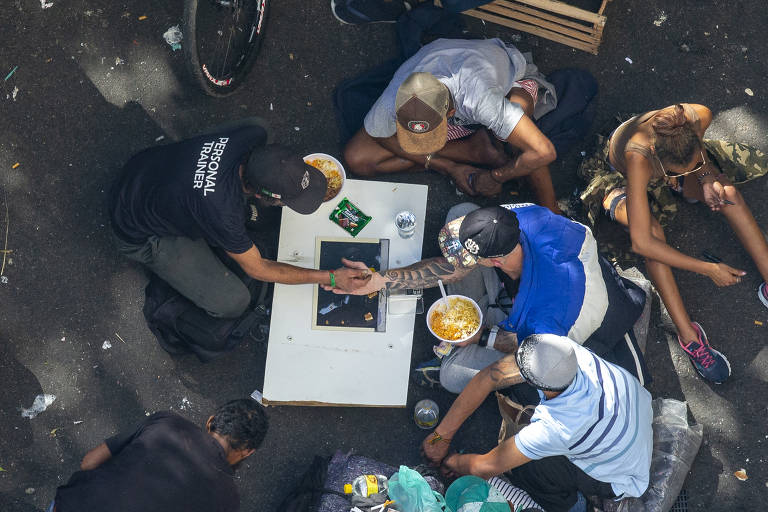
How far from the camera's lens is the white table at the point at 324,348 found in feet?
14.3

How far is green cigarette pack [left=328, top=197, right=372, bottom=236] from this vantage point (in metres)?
4.39

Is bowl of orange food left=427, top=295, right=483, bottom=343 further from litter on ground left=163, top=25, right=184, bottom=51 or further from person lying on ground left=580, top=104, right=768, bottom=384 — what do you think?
litter on ground left=163, top=25, right=184, bottom=51

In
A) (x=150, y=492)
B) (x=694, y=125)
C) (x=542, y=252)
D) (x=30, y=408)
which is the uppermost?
(x=694, y=125)

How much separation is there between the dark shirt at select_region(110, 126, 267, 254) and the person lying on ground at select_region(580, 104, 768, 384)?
236cm

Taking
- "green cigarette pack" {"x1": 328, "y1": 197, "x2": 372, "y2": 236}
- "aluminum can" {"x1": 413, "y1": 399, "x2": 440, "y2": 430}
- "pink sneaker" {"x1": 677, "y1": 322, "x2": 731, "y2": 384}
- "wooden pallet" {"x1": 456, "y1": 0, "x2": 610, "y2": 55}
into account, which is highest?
"wooden pallet" {"x1": 456, "y1": 0, "x2": 610, "y2": 55}

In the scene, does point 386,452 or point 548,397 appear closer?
point 548,397

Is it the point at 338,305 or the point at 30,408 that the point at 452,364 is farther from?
the point at 30,408

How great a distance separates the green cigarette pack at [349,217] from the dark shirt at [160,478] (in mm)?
1585

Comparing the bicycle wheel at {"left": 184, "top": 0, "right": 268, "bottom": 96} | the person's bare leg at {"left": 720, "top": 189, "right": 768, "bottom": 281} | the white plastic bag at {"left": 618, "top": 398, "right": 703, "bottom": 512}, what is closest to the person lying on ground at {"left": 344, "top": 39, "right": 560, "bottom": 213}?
the bicycle wheel at {"left": 184, "top": 0, "right": 268, "bottom": 96}

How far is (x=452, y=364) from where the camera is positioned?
4.36m

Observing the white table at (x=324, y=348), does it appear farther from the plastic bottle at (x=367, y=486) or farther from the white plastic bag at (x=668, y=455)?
the white plastic bag at (x=668, y=455)

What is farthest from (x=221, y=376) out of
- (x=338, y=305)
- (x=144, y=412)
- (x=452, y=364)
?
(x=452, y=364)

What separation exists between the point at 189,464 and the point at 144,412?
1274 millimetres

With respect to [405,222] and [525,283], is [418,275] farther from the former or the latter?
[525,283]
